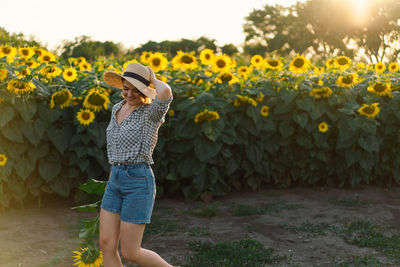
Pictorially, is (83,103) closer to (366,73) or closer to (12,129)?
(12,129)

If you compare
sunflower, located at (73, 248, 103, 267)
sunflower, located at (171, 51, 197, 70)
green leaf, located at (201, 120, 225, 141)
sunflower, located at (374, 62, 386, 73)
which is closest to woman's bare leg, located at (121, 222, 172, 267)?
sunflower, located at (73, 248, 103, 267)

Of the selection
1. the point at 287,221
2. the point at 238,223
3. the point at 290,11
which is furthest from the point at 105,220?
the point at 290,11

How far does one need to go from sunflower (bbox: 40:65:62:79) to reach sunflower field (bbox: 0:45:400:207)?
0.04 feet

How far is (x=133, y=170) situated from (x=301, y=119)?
3941 mm

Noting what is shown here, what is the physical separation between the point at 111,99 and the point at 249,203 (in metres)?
2.11

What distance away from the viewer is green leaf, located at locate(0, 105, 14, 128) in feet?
16.8

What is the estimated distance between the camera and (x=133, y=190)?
10.2 ft

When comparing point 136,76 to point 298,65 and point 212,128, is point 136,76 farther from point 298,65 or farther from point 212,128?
point 298,65

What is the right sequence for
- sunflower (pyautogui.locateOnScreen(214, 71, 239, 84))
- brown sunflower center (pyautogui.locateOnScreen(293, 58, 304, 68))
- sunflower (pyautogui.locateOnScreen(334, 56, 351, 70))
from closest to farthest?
sunflower (pyautogui.locateOnScreen(214, 71, 239, 84)) < brown sunflower center (pyautogui.locateOnScreen(293, 58, 304, 68)) < sunflower (pyautogui.locateOnScreen(334, 56, 351, 70))

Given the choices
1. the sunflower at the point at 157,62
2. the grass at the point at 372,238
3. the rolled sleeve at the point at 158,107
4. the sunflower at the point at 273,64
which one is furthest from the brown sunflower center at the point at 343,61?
the rolled sleeve at the point at 158,107

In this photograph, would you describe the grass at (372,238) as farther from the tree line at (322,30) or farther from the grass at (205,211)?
the tree line at (322,30)

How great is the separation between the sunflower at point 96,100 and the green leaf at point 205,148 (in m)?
1.24

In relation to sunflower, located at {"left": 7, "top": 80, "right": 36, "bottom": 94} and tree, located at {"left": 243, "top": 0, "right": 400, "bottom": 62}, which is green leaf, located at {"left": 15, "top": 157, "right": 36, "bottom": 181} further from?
tree, located at {"left": 243, "top": 0, "right": 400, "bottom": 62}

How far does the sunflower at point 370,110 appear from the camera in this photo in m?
6.61
